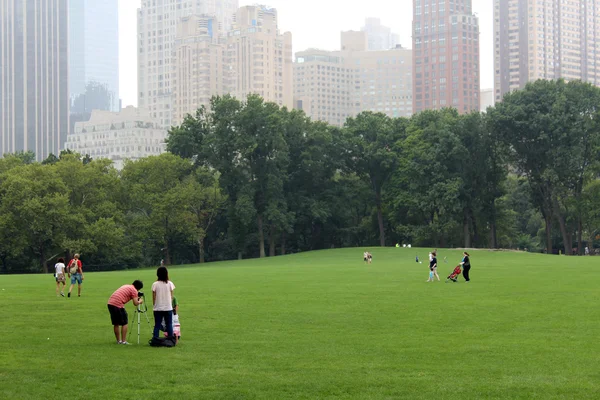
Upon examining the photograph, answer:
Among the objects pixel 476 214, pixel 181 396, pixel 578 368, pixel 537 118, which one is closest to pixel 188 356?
pixel 181 396

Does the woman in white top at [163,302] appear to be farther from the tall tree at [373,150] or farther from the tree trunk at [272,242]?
the tall tree at [373,150]

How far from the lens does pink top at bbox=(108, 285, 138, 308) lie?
763 inches

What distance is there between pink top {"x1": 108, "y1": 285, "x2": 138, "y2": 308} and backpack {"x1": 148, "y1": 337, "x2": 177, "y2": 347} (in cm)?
112

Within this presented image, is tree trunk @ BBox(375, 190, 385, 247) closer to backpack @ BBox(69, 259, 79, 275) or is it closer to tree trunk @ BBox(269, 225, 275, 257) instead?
tree trunk @ BBox(269, 225, 275, 257)

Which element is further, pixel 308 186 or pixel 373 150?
pixel 308 186

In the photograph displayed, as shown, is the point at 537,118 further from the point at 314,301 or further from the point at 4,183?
the point at 314,301

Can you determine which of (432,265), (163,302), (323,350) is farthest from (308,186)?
(323,350)

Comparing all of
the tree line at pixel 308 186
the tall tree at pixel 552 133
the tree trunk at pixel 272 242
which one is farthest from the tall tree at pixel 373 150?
the tall tree at pixel 552 133

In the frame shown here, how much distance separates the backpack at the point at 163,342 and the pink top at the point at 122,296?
1122 mm

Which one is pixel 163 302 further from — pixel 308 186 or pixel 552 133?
pixel 308 186

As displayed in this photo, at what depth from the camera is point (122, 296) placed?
63.9 ft

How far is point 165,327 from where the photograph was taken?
63.9ft

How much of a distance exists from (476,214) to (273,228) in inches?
977

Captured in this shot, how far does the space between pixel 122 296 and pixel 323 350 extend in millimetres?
5114
